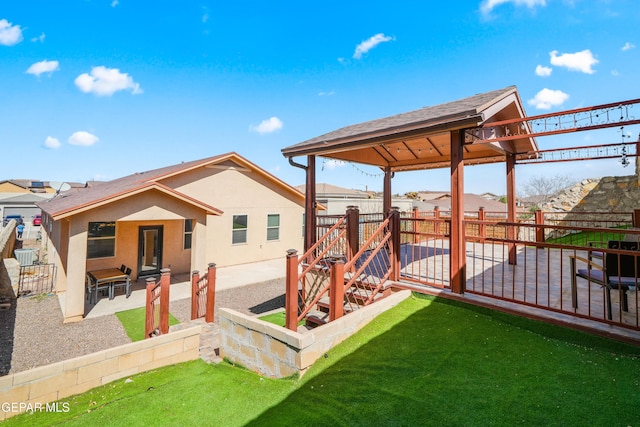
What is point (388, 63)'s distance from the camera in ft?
44.1

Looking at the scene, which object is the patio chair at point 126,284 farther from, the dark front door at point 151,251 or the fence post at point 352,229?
the fence post at point 352,229

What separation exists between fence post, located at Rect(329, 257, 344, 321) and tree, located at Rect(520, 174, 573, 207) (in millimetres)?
37585

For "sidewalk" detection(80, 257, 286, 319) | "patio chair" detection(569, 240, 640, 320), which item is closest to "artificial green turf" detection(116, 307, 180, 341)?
"sidewalk" detection(80, 257, 286, 319)

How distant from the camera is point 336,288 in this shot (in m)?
4.05

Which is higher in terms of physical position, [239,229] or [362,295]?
[239,229]

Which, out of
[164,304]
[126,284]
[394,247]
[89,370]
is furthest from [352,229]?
[126,284]

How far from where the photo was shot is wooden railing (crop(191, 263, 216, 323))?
6.57m

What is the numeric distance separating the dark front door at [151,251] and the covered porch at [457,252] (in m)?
7.38

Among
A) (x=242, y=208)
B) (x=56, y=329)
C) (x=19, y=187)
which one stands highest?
(x=19, y=187)

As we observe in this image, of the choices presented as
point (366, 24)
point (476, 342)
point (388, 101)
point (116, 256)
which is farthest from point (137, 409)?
point (388, 101)

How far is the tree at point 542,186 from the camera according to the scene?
33.1 metres

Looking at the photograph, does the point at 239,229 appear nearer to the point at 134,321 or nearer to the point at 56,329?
the point at 134,321

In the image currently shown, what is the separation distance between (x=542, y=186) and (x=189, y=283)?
138 ft

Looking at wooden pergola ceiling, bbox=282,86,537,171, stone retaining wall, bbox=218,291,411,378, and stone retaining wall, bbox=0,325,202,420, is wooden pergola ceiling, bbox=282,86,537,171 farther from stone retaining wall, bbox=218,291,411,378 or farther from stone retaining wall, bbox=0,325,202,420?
stone retaining wall, bbox=0,325,202,420
